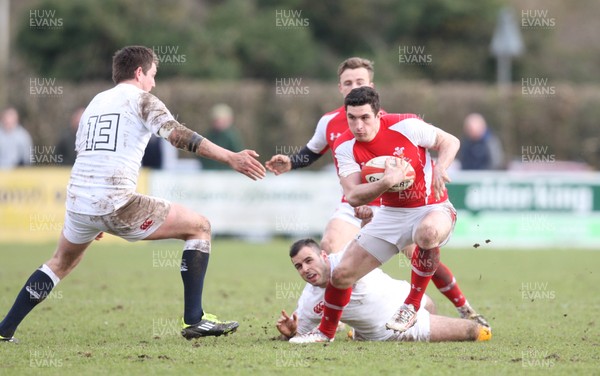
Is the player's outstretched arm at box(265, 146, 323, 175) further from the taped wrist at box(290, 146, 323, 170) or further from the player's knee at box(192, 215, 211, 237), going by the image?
the player's knee at box(192, 215, 211, 237)

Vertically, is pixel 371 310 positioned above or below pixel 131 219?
below

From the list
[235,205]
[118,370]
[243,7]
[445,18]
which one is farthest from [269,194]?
[445,18]

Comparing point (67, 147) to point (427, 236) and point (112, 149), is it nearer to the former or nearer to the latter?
point (112, 149)

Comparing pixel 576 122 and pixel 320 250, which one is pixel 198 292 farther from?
pixel 576 122

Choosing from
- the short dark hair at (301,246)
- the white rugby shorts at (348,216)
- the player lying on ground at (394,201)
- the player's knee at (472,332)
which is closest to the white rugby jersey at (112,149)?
the short dark hair at (301,246)

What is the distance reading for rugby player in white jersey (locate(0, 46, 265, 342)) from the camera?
7984 millimetres

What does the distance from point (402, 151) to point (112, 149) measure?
2283mm

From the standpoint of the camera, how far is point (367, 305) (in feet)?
27.8

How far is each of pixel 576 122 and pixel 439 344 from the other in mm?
22386

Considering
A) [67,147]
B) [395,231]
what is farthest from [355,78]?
[67,147]

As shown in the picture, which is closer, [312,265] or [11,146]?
[312,265]

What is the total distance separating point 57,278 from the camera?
27.8 ft

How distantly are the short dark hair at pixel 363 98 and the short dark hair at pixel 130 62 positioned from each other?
65.1 inches

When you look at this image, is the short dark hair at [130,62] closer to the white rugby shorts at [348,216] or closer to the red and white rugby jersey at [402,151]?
the red and white rugby jersey at [402,151]
